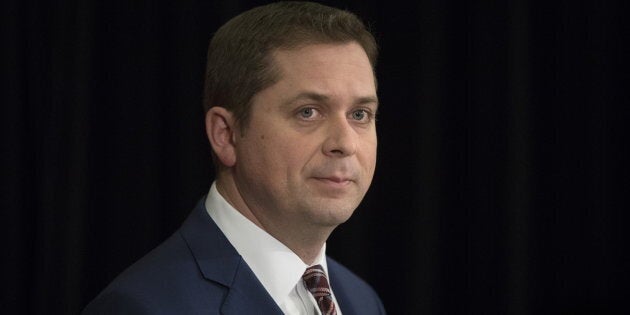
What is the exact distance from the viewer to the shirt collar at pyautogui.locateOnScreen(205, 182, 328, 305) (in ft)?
5.49

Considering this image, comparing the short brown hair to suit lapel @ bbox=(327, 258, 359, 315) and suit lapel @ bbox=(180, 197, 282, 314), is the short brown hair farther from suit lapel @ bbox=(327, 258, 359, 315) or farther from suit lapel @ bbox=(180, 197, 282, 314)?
suit lapel @ bbox=(327, 258, 359, 315)

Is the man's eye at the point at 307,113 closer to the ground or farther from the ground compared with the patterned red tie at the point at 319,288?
farther from the ground

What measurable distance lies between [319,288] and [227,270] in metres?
0.20

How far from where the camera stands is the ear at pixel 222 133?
1.69 metres

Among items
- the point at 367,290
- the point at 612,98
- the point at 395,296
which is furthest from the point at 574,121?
the point at 367,290

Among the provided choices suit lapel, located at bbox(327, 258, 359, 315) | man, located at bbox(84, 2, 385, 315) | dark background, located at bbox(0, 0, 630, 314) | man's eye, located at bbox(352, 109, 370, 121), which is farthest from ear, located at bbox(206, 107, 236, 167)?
dark background, located at bbox(0, 0, 630, 314)

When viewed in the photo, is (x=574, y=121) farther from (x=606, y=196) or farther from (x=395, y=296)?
(x=395, y=296)

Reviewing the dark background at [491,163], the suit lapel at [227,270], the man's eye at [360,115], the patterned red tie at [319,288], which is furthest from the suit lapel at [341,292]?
the dark background at [491,163]

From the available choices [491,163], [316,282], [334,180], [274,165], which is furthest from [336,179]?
[491,163]

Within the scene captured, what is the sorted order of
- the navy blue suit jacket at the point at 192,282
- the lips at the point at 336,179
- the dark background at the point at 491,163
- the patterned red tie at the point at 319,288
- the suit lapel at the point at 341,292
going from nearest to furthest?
1. the navy blue suit jacket at the point at 192,282
2. the lips at the point at 336,179
3. the patterned red tie at the point at 319,288
4. the suit lapel at the point at 341,292
5. the dark background at the point at 491,163

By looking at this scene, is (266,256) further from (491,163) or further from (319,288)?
(491,163)

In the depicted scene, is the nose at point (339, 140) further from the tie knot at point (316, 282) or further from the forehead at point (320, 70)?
the tie knot at point (316, 282)

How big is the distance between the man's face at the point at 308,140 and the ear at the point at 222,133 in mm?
33

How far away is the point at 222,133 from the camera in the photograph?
1708 millimetres
